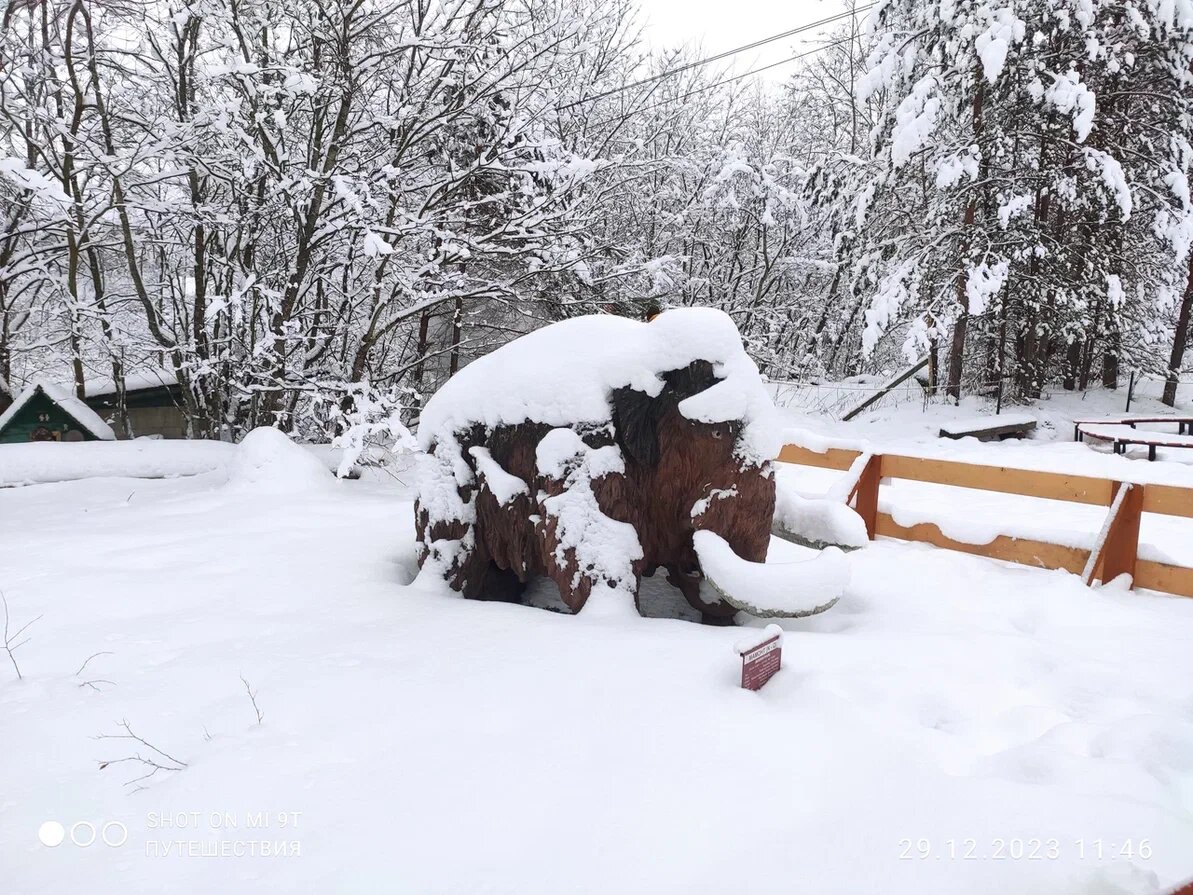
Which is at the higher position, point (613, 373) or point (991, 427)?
point (613, 373)

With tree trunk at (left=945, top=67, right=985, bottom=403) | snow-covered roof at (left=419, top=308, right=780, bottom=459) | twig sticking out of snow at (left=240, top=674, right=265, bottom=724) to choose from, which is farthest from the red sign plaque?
tree trunk at (left=945, top=67, right=985, bottom=403)

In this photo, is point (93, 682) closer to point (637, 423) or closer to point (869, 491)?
point (637, 423)

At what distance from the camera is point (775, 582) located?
2834 mm

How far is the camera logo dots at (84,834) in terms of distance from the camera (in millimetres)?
1710

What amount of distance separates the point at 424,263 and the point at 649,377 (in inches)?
201

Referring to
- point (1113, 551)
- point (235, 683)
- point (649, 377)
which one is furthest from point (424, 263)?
point (1113, 551)

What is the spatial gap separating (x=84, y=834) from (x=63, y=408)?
22.6 ft

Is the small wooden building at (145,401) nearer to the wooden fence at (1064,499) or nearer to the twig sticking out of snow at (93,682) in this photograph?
the twig sticking out of snow at (93,682)

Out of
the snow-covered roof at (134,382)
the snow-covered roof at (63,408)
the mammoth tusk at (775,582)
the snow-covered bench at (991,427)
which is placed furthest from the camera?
the snow-covered bench at (991,427)

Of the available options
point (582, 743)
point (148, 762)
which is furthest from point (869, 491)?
point (148, 762)

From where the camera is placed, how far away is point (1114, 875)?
1509 mm

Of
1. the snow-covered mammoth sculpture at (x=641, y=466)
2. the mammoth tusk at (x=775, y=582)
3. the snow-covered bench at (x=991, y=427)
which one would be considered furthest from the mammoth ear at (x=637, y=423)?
the snow-covered bench at (x=991, y=427)

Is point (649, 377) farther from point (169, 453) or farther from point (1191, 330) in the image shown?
point (1191, 330)

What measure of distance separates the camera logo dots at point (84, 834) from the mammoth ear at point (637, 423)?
223 cm
